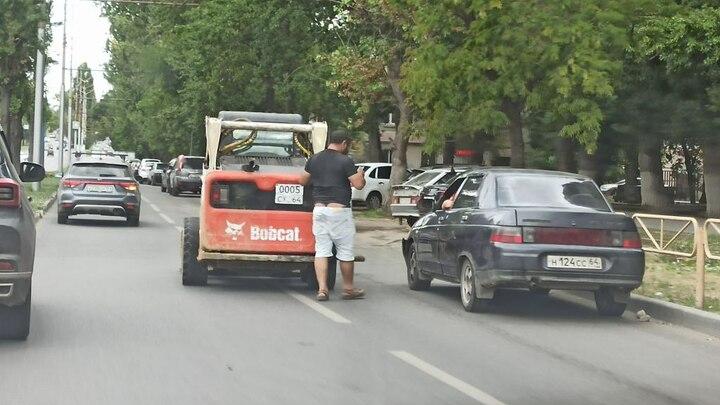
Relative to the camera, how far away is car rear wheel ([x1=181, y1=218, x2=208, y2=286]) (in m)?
14.4

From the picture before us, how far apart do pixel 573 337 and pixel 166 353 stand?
383cm

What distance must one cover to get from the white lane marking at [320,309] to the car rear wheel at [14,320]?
3144mm

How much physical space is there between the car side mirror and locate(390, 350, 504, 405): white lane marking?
3.69m

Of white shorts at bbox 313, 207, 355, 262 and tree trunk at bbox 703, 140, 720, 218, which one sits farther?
tree trunk at bbox 703, 140, 720, 218

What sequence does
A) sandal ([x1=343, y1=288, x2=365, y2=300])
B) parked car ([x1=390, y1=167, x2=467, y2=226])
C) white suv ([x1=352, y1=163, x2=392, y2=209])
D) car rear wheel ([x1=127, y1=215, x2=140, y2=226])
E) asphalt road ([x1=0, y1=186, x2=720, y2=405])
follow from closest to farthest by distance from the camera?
asphalt road ([x1=0, y1=186, x2=720, y2=405]), sandal ([x1=343, y1=288, x2=365, y2=300]), car rear wheel ([x1=127, y1=215, x2=140, y2=226]), parked car ([x1=390, y1=167, x2=467, y2=226]), white suv ([x1=352, y1=163, x2=392, y2=209])

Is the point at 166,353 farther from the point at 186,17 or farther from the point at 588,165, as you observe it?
the point at 186,17

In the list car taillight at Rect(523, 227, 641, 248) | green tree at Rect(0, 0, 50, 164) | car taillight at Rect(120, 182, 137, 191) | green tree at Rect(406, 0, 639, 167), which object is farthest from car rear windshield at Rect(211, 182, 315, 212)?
green tree at Rect(0, 0, 50, 164)

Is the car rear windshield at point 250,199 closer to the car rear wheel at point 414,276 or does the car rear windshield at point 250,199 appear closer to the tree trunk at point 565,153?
the car rear wheel at point 414,276

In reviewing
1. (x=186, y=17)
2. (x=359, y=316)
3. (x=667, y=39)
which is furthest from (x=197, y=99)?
(x=359, y=316)

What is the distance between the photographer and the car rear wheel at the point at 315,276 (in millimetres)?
14160

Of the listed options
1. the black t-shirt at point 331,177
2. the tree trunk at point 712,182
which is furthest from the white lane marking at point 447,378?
the tree trunk at point 712,182

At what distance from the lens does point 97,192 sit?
27.2m

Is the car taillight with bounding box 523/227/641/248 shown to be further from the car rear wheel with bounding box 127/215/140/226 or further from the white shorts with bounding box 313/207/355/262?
the car rear wheel with bounding box 127/215/140/226

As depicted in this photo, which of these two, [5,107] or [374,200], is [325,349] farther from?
[5,107]
